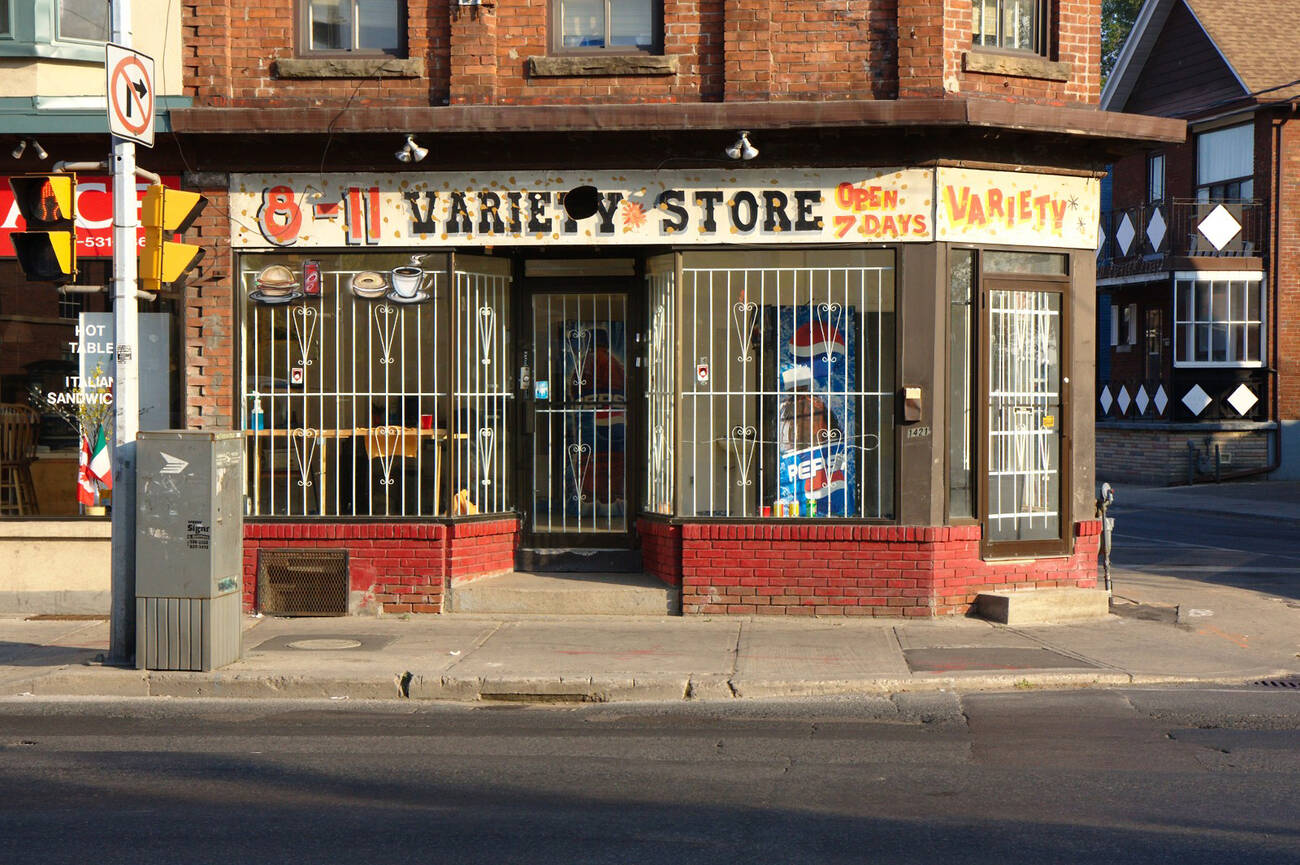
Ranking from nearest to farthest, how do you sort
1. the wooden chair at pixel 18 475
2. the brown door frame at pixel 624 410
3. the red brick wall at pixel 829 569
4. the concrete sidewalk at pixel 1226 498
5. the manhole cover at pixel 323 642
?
the manhole cover at pixel 323 642, the red brick wall at pixel 829 569, the wooden chair at pixel 18 475, the brown door frame at pixel 624 410, the concrete sidewalk at pixel 1226 498

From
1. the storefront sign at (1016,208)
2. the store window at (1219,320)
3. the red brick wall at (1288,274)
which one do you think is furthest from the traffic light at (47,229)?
the red brick wall at (1288,274)

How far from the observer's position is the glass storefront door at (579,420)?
1248cm

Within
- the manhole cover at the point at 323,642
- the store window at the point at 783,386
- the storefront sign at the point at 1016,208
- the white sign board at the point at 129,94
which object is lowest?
the manhole cover at the point at 323,642

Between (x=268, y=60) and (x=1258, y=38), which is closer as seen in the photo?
(x=268, y=60)

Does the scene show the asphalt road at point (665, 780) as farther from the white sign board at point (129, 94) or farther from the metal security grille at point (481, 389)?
the white sign board at point (129, 94)

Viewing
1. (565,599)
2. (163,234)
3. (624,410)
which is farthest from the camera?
(624,410)

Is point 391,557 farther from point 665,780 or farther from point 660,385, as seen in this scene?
point 665,780

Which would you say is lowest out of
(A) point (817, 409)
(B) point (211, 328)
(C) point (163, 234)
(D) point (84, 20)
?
(A) point (817, 409)

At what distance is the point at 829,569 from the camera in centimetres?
1158

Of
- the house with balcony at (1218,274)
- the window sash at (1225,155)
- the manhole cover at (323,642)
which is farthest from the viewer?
the window sash at (1225,155)

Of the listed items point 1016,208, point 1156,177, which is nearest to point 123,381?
point 1016,208

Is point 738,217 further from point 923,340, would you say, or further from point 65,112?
point 65,112

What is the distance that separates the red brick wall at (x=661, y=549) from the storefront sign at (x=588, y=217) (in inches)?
98.3

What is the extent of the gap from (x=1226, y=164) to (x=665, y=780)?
1061 inches
